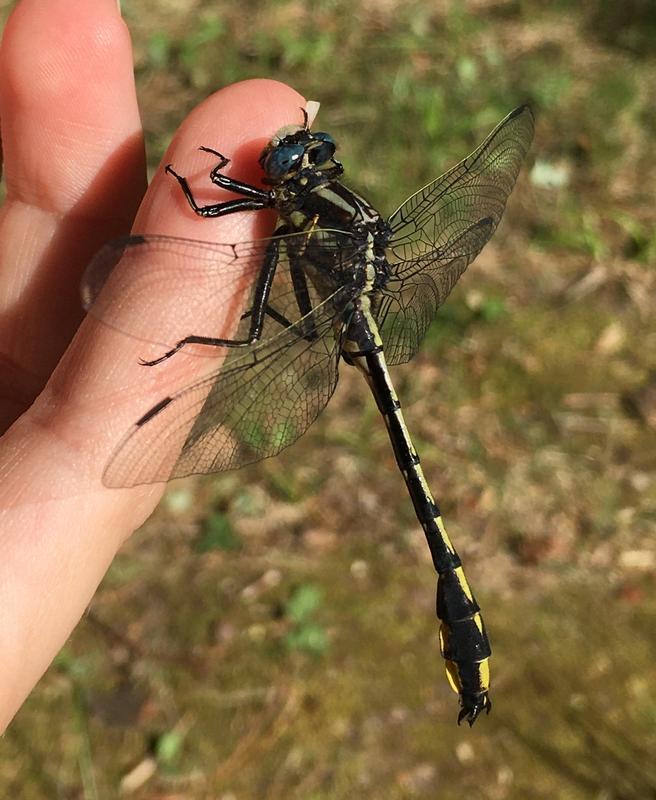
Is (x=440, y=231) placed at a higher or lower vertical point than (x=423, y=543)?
higher

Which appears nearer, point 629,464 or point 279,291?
point 279,291

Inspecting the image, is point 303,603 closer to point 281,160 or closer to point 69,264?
point 69,264

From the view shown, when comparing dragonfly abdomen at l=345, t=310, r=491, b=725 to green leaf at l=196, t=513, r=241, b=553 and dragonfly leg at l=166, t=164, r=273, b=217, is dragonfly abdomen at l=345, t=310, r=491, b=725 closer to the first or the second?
dragonfly leg at l=166, t=164, r=273, b=217

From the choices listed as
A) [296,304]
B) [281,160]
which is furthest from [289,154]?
[296,304]

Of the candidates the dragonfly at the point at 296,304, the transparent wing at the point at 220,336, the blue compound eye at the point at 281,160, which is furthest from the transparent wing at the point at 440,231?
the blue compound eye at the point at 281,160

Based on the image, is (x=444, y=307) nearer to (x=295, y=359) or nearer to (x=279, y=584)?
(x=279, y=584)

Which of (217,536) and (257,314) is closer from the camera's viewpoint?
(257,314)

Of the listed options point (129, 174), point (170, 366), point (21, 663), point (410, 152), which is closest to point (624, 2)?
point (410, 152)
